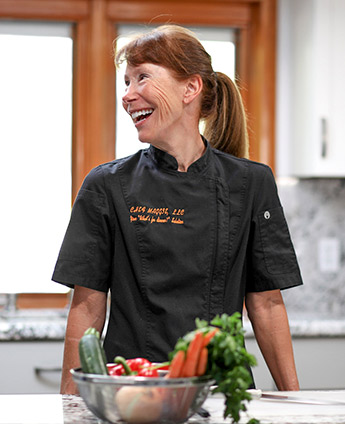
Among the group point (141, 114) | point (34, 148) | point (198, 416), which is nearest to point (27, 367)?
point (34, 148)

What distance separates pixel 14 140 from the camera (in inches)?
122

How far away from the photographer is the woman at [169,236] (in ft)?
5.10

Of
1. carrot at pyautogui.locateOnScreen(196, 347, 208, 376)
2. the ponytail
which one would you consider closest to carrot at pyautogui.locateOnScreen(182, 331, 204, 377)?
carrot at pyautogui.locateOnScreen(196, 347, 208, 376)

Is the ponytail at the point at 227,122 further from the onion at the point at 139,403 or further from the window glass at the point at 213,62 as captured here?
the window glass at the point at 213,62

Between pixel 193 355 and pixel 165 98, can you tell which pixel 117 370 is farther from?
pixel 165 98

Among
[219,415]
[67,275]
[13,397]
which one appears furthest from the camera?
[67,275]

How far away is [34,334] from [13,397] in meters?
1.21

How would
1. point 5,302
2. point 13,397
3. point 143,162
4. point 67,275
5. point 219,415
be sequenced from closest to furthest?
point 219,415, point 13,397, point 67,275, point 143,162, point 5,302

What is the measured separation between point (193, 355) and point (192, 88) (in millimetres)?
842

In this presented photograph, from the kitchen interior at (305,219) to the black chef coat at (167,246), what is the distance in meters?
0.97

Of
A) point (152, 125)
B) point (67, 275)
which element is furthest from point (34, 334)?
point (152, 125)

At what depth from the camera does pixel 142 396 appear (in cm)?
95

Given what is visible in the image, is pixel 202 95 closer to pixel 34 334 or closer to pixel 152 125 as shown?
pixel 152 125

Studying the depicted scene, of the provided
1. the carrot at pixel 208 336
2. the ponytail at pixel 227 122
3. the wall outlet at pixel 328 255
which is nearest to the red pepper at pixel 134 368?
the carrot at pixel 208 336
